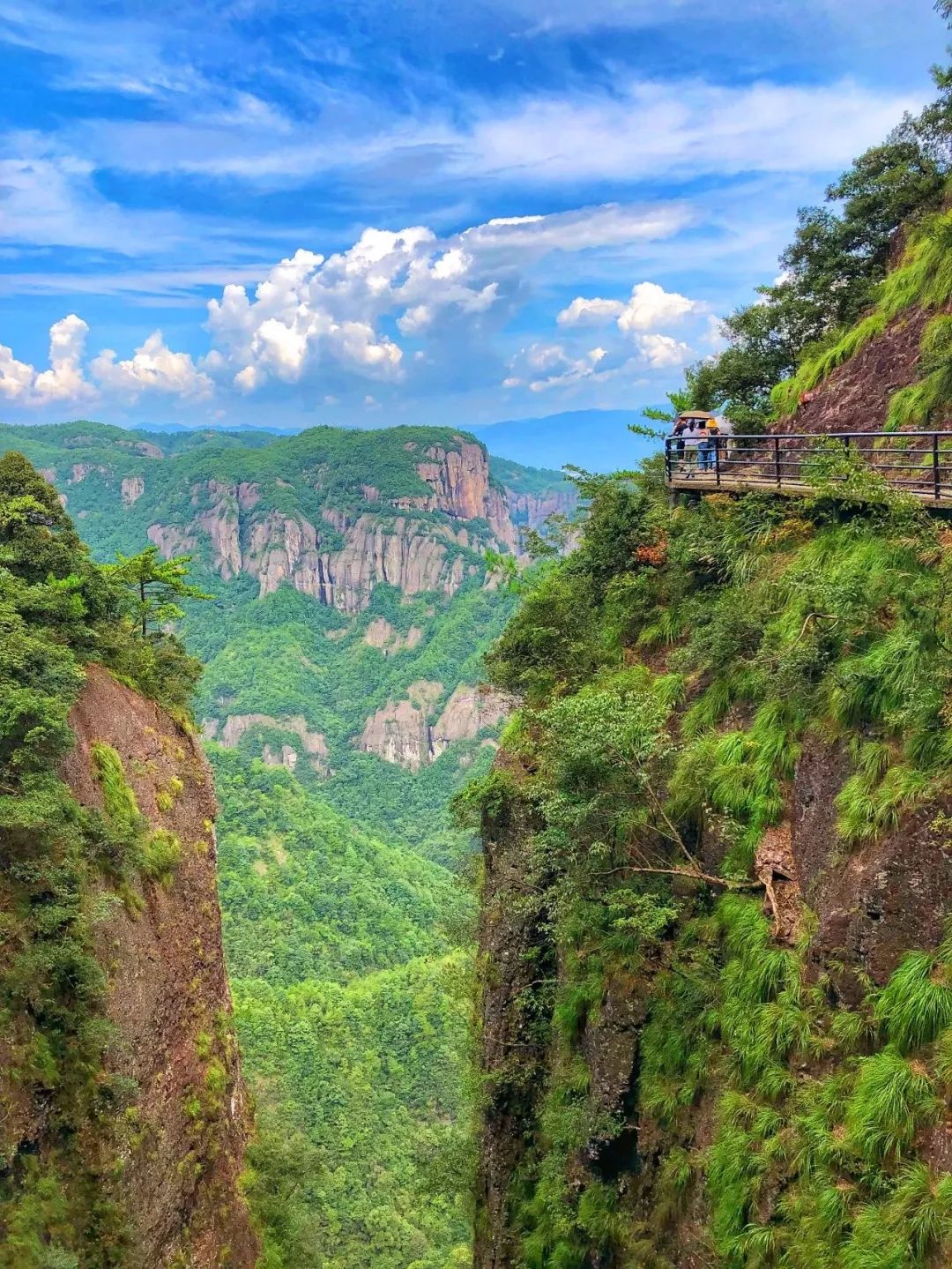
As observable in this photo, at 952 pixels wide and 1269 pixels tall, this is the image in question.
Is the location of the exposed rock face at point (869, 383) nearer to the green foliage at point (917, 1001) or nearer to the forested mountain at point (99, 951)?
the green foliage at point (917, 1001)

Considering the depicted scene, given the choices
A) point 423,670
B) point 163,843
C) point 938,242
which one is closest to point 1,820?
point 163,843

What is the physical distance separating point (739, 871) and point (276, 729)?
149 m

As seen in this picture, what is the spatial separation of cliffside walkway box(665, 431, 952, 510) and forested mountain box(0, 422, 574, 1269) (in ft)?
18.6

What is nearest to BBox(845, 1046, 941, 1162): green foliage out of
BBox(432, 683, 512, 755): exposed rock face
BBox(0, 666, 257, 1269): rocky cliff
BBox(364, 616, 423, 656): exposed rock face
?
BBox(0, 666, 257, 1269): rocky cliff

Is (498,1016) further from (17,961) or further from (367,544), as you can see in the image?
(367,544)

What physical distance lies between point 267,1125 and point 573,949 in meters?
15.9

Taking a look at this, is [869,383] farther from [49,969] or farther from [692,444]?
[49,969]

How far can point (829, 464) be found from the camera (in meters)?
9.48

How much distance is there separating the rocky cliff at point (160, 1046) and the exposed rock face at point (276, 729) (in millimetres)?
130424

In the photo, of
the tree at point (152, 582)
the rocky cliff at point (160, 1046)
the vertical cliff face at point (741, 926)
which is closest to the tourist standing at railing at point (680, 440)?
the vertical cliff face at point (741, 926)

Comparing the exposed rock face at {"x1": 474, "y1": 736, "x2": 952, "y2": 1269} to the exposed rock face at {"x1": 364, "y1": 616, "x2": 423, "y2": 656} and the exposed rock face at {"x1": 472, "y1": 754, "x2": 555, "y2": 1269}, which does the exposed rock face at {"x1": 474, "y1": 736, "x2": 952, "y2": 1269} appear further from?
the exposed rock face at {"x1": 364, "y1": 616, "x2": 423, "y2": 656}

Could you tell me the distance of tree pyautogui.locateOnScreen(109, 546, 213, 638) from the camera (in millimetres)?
19953

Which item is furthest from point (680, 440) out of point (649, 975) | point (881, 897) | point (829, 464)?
point (881, 897)

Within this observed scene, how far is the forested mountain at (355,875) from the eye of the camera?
31719 mm
